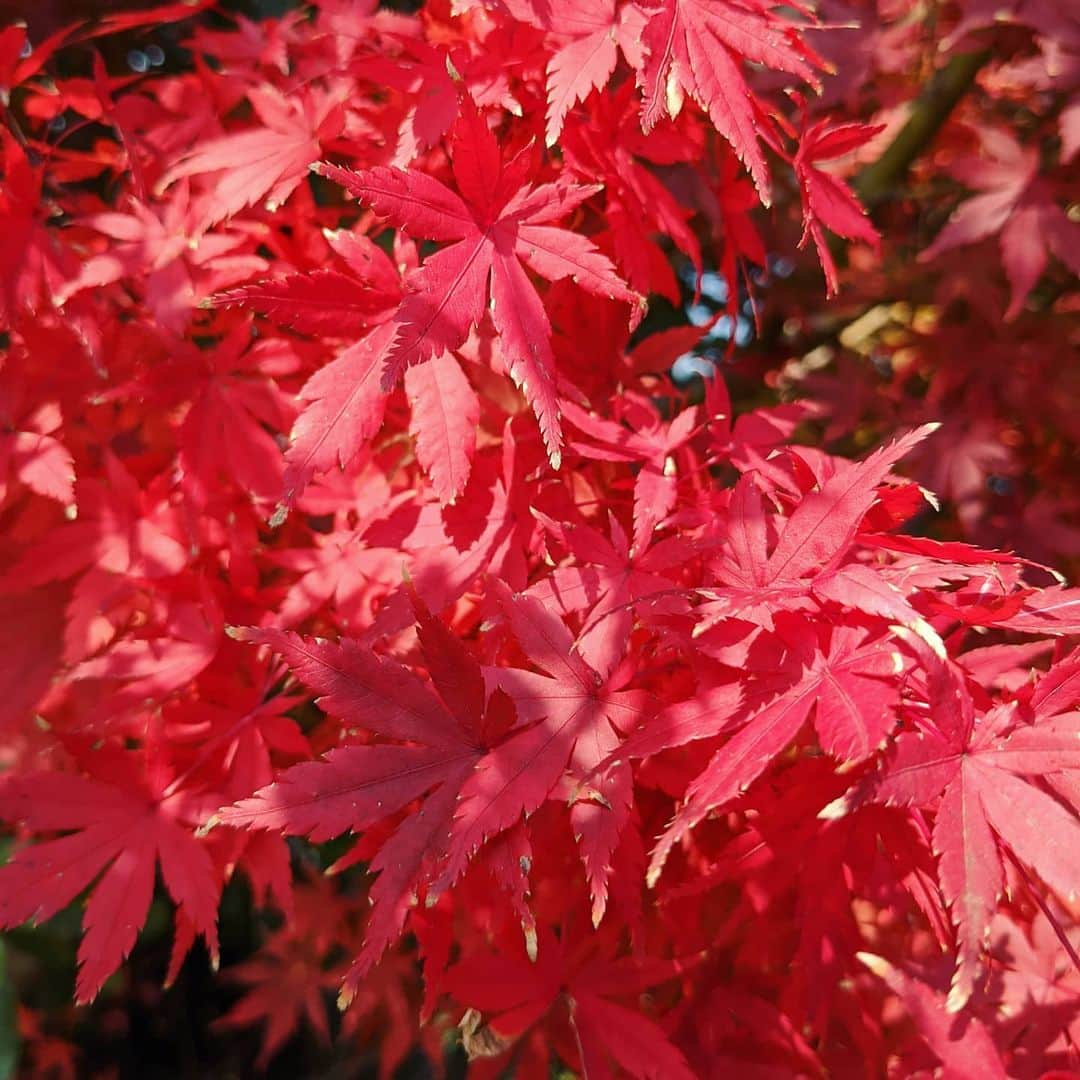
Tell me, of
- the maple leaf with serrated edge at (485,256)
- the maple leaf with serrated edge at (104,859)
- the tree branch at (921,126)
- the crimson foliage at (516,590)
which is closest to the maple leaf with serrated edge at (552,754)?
the crimson foliage at (516,590)

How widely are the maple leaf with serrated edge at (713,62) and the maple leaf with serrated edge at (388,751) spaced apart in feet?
1.16

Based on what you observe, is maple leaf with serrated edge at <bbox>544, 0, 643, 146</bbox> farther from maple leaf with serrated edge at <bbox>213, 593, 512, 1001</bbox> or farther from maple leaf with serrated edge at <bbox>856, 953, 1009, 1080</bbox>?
maple leaf with serrated edge at <bbox>856, 953, 1009, 1080</bbox>

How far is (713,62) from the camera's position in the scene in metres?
0.62

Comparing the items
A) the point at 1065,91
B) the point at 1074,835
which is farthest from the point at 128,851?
the point at 1065,91

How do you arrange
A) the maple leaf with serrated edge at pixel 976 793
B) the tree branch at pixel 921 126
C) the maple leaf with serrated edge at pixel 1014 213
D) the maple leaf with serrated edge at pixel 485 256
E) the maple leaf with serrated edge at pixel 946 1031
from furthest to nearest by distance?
the tree branch at pixel 921 126 → the maple leaf with serrated edge at pixel 1014 213 → the maple leaf with serrated edge at pixel 946 1031 → the maple leaf with serrated edge at pixel 485 256 → the maple leaf with serrated edge at pixel 976 793

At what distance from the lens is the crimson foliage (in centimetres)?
56

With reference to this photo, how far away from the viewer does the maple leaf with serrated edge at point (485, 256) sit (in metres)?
0.58

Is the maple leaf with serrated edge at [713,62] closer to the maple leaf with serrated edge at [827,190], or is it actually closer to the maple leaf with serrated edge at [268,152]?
the maple leaf with serrated edge at [827,190]

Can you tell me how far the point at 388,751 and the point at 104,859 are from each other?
0.92 ft

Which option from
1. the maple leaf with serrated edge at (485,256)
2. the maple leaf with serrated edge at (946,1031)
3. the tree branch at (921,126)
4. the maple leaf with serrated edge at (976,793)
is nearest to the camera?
the maple leaf with serrated edge at (976,793)

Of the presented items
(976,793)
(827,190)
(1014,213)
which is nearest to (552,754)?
(976,793)

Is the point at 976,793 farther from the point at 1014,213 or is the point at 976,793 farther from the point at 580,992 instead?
the point at 1014,213

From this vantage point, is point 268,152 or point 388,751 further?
point 268,152

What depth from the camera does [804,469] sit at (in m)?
0.64
